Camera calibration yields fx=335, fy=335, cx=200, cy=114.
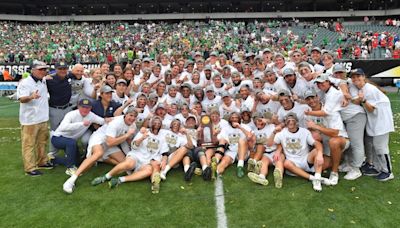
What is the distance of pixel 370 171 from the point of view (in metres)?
6.20

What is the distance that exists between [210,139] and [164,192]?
1.69 meters

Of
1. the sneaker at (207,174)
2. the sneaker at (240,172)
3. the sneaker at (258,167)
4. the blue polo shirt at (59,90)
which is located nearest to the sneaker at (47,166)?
the blue polo shirt at (59,90)

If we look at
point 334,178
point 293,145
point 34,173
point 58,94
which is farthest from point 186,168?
point 58,94

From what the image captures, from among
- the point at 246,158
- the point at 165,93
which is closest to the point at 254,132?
the point at 246,158

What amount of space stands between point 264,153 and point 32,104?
4.52 m

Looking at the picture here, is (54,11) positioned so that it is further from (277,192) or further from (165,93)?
(277,192)

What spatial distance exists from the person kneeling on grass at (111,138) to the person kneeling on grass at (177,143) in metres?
0.70

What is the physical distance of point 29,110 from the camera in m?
6.34

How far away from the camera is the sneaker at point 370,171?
20.1 ft

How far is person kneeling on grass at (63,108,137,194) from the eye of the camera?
5961mm

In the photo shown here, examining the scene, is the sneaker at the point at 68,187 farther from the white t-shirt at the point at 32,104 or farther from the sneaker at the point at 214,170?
the sneaker at the point at 214,170

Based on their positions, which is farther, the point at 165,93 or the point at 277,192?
the point at 165,93

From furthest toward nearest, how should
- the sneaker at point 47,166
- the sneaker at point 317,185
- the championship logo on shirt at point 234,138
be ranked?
the sneaker at point 47,166 → the championship logo on shirt at point 234,138 → the sneaker at point 317,185

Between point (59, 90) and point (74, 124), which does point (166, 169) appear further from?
point (59, 90)
